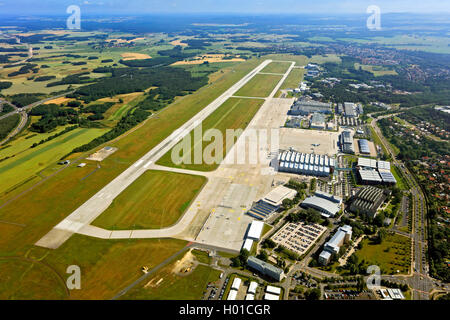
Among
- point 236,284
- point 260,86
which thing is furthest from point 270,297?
point 260,86

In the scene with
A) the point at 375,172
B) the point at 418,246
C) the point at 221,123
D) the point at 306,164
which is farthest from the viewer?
the point at 221,123

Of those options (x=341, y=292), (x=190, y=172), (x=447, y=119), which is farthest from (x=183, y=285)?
(x=447, y=119)

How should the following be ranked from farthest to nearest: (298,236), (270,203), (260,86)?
1. (260,86)
2. (270,203)
3. (298,236)

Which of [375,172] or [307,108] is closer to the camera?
[375,172]

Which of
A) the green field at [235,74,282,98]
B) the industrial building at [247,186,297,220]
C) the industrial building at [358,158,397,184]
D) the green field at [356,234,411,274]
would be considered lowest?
the green field at [356,234,411,274]

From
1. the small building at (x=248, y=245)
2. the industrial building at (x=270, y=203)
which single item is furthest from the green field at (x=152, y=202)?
the small building at (x=248, y=245)

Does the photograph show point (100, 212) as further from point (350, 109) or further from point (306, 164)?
point (350, 109)

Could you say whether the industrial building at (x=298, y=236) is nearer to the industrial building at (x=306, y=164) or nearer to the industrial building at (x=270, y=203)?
the industrial building at (x=270, y=203)

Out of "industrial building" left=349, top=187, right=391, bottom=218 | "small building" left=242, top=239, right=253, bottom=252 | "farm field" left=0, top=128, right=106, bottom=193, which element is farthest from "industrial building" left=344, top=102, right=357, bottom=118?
"farm field" left=0, top=128, right=106, bottom=193

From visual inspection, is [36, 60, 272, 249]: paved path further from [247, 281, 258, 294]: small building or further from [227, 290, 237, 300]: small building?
[247, 281, 258, 294]: small building
